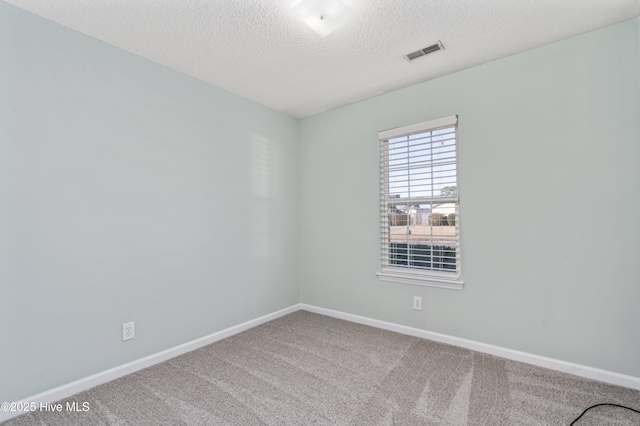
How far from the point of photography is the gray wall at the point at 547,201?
2084mm

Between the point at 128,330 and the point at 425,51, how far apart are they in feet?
10.4

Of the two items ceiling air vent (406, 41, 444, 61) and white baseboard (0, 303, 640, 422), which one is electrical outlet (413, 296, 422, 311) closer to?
white baseboard (0, 303, 640, 422)

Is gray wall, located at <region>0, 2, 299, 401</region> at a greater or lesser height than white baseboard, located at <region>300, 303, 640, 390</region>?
greater

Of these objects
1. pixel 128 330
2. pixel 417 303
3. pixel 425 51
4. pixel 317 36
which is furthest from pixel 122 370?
pixel 425 51

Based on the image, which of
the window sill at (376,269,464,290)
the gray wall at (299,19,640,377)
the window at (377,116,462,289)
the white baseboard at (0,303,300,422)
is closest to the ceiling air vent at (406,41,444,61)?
the gray wall at (299,19,640,377)

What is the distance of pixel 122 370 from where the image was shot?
2.26 m

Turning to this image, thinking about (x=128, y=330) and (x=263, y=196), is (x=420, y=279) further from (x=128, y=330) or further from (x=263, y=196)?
(x=128, y=330)

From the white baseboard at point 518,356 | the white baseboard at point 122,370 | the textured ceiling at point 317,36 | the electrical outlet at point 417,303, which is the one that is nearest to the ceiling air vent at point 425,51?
the textured ceiling at point 317,36

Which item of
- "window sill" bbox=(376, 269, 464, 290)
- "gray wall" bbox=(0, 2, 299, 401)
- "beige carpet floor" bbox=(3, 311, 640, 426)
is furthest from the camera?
"window sill" bbox=(376, 269, 464, 290)

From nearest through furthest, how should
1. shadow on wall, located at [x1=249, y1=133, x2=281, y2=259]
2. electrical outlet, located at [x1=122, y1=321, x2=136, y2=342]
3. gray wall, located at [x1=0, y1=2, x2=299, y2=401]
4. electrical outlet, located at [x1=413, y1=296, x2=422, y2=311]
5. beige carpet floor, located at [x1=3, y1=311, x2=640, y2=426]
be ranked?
1. beige carpet floor, located at [x1=3, y1=311, x2=640, y2=426]
2. gray wall, located at [x1=0, y1=2, x2=299, y2=401]
3. electrical outlet, located at [x1=122, y1=321, x2=136, y2=342]
4. electrical outlet, located at [x1=413, y1=296, x2=422, y2=311]
5. shadow on wall, located at [x1=249, y1=133, x2=281, y2=259]

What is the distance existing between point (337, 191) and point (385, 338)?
1.66 metres

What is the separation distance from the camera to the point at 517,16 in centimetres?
202

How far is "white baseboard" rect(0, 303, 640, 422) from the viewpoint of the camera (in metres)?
1.99

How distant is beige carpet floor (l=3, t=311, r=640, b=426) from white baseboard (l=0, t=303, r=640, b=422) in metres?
0.06
